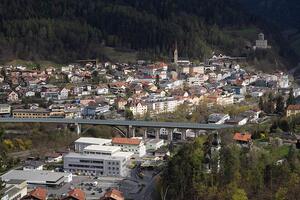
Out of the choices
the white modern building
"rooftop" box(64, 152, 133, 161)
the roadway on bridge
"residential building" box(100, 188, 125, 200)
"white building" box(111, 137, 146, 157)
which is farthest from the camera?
the roadway on bridge

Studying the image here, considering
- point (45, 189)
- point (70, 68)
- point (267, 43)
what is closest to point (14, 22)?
point (70, 68)

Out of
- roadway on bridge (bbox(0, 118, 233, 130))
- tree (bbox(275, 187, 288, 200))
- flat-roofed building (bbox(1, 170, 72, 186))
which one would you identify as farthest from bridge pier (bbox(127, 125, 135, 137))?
tree (bbox(275, 187, 288, 200))

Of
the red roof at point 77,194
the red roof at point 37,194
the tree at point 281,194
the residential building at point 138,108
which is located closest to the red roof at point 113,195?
the red roof at point 77,194

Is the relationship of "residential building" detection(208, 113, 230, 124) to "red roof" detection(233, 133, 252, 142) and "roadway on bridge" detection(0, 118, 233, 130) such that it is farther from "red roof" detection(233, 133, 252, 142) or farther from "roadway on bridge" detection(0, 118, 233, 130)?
"red roof" detection(233, 133, 252, 142)

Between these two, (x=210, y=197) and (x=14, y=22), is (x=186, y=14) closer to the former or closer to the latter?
(x=14, y=22)

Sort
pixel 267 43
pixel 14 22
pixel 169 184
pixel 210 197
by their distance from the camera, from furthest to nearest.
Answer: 1. pixel 267 43
2. pixel 14 22
3. pixel 169 184
4. pixel 210 197
